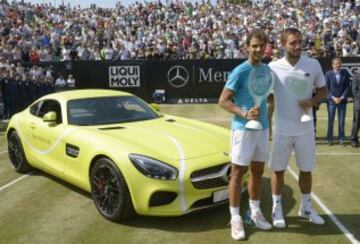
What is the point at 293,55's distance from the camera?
16.2 ft

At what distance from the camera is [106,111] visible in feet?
22.6

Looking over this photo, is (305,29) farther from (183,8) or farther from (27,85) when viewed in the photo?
(27,85)

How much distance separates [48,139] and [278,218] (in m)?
3.42

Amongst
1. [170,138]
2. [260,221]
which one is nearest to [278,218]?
[260,221]

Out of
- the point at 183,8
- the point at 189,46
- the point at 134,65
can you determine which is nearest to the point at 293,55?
the point at 134,65

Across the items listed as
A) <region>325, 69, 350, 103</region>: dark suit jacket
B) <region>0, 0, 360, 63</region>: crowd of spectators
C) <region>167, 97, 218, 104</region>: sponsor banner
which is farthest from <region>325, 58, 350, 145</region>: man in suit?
<region>167, 97, 218, 104</region>: sponsor banner

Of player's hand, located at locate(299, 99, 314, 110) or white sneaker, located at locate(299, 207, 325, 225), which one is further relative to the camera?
white sneaker, located at locate(299, 207, 325, 225)

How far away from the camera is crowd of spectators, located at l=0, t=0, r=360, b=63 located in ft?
76.1

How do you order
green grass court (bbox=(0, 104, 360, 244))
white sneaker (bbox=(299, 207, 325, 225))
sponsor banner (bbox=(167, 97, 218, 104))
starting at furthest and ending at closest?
sponsor banner (bbox=(167, 97, 218, 104)), white sneaker (bbox=(299, 207, 325, 225)), green grass court (bbox=(0, 104, 360, 244))

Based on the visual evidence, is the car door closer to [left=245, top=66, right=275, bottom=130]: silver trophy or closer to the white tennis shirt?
[left=245, top=66, right=275, bottom=130]: silver trophy

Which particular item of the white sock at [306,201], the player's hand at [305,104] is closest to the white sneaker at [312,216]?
the white sock at [306,201]

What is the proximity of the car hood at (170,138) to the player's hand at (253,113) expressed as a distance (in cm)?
106

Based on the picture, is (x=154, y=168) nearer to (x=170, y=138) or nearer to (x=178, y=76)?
(x=170, y=138)

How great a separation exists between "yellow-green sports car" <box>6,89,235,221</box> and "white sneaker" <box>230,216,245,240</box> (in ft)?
1.54
